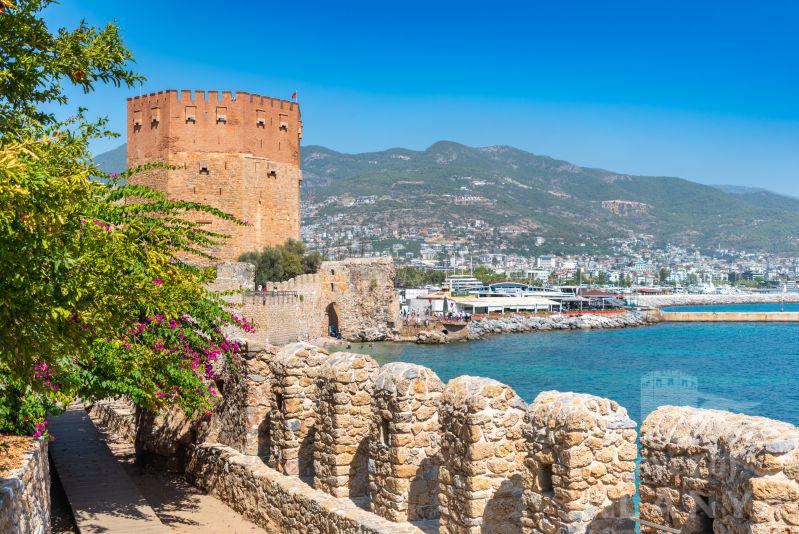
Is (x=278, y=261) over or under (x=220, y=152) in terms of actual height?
under

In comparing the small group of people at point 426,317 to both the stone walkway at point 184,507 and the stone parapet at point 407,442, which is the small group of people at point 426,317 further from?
the stone parapet at point 407,442

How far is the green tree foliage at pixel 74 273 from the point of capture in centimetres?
423

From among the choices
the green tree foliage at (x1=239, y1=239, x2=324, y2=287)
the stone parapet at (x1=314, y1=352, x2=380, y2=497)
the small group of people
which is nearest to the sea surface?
the small group of people

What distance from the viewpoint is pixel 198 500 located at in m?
10.4

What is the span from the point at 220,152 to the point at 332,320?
13.0m

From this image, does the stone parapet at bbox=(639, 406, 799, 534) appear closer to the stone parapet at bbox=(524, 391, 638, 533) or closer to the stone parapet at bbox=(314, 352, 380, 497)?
the stone parapet at bbox=(524, 391, 638, 533)

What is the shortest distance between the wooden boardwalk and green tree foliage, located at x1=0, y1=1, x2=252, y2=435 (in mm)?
1228

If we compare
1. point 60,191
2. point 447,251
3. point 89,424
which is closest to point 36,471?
point 60,191

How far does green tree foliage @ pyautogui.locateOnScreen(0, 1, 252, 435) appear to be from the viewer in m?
4.23

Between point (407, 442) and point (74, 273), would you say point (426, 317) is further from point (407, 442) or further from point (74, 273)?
point (74, 273)

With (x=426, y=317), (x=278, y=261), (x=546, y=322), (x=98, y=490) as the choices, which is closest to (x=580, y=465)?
(x=98, y=490)

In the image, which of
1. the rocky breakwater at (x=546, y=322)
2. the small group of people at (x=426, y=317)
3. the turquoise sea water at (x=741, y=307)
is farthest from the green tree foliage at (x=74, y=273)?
the turquoise sea water at (x=741, y=307)

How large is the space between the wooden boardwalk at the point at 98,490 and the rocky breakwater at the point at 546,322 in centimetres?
4411

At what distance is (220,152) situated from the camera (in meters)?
42.1
